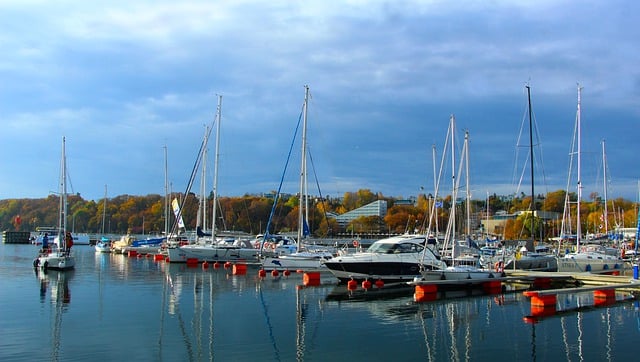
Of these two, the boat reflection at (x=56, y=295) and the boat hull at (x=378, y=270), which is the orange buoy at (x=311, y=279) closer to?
the boat hull at (x=378, y=270)

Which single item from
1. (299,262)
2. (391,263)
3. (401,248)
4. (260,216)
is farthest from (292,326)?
(260,216)

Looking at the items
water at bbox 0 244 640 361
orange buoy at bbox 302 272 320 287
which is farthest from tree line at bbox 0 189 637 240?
water at bbox 0 244 640 361

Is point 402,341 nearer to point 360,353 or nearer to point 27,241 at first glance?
point 360,353

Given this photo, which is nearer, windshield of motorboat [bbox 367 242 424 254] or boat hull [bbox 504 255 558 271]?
windshield of motorboat [bbox 367 242 424 254]

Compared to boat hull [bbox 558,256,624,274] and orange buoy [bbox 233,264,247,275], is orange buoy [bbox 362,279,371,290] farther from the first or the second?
boat hull [bbox 558,256,624,274]

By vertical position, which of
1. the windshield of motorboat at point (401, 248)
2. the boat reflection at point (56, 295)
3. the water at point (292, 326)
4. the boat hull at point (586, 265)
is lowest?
the water at point (292, 326)

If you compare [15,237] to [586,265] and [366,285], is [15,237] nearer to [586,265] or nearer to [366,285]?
[366,285]

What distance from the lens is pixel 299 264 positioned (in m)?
44.2

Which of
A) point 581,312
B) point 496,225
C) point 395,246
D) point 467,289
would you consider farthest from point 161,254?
point 496,225

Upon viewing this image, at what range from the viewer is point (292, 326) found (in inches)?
870

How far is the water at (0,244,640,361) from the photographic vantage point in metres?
17.7

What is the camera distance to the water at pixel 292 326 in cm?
1767

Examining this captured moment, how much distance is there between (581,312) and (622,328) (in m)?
3.97

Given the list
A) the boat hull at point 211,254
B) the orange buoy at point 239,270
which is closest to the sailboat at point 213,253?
the boat hull at point 211,254
